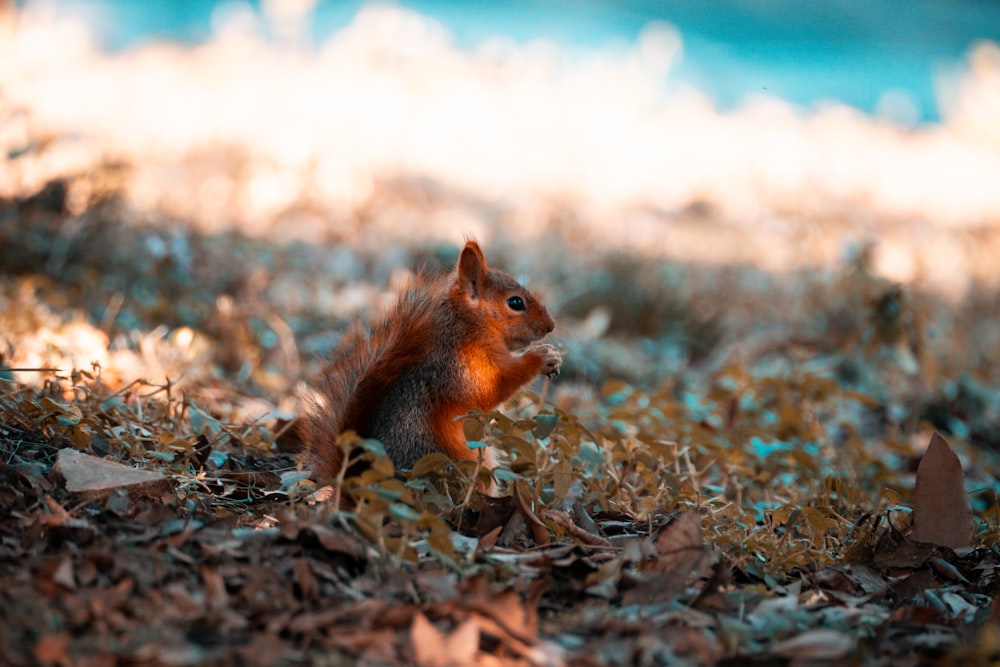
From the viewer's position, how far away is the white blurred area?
21.2 feet

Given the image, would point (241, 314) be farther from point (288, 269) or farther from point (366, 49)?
point (366, 49)

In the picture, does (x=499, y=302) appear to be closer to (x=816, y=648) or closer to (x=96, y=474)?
(x=96, y=474)

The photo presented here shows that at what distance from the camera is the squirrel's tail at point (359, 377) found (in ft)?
7.86

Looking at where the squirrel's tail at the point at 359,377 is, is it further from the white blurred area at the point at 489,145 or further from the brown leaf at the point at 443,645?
the white blurred area at the point at 489,145

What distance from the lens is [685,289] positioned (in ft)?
20.6

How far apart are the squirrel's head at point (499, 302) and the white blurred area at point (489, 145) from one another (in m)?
2.64

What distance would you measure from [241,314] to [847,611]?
10.2ft

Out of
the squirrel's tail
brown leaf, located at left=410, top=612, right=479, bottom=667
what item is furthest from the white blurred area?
brown leaf, located at left=410, top=612, right=479, bottom=667

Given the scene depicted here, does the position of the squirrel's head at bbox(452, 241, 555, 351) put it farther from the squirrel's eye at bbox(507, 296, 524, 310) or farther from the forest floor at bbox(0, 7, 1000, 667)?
the forest floor at bbox(0, 7, 1000, 667)

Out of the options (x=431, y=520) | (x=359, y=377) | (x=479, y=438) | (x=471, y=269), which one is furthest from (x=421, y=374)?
(x=431, y=520)

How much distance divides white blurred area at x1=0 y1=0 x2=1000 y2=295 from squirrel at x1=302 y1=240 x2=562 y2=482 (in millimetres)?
2693

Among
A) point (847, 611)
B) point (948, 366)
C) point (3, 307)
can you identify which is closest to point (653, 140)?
point (948, 366)

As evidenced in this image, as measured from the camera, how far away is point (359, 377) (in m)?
2.45

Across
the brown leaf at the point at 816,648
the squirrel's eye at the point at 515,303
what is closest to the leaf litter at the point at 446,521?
the brown leaf at the point at 816,648
